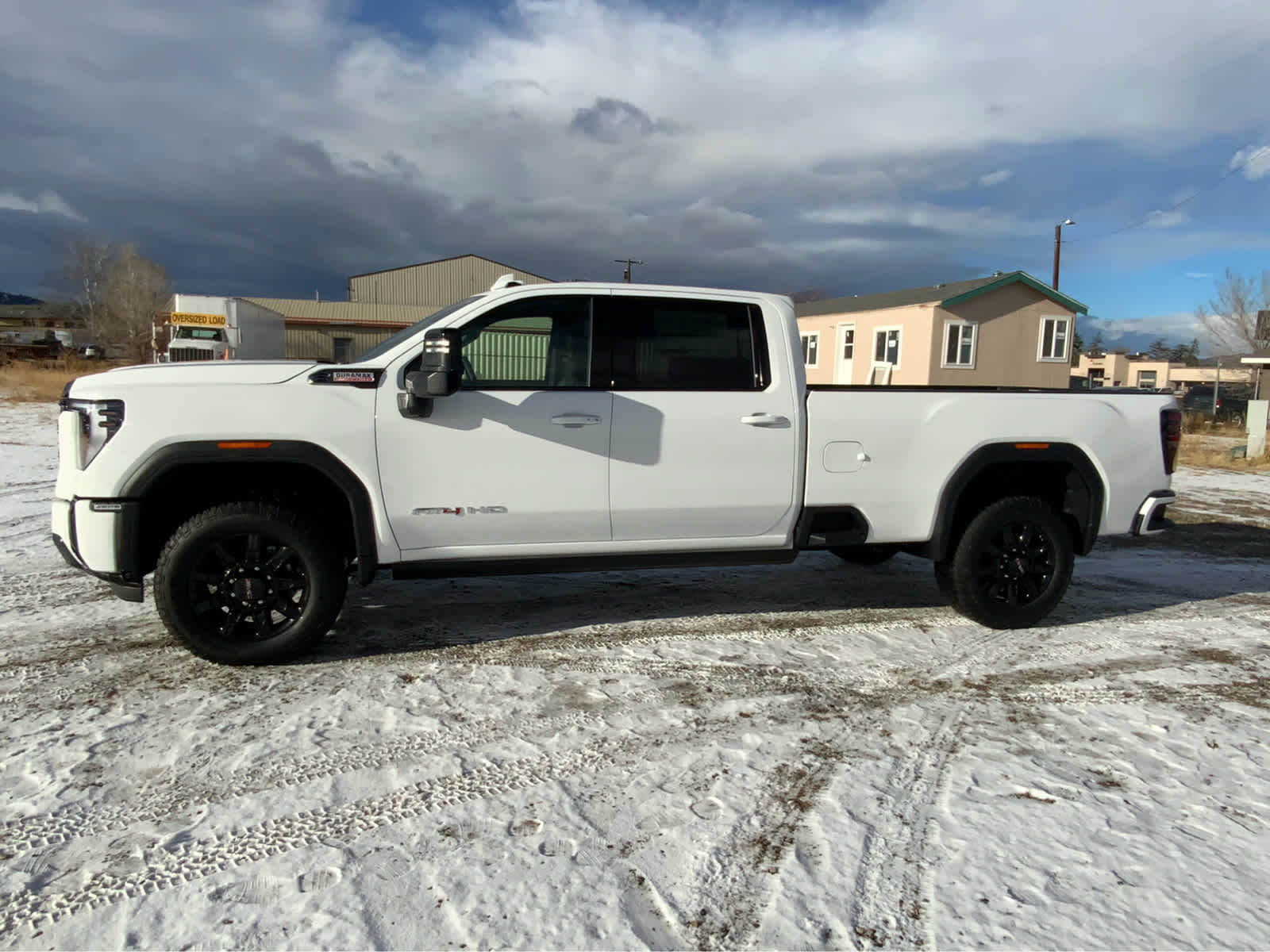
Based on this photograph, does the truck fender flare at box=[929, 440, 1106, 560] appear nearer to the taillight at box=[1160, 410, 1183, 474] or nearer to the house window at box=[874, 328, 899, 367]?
the taillight at box=[1160, 410, 1183, 474]

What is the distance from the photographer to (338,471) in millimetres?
4117

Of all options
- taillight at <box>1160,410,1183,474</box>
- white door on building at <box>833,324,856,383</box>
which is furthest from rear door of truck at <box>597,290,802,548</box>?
white door on building at <box>833,324,856,383</box>

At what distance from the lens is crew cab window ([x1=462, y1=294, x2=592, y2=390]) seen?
4.33 m

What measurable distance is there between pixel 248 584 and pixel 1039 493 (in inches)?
185

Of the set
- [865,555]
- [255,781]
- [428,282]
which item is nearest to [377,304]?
[428,282]

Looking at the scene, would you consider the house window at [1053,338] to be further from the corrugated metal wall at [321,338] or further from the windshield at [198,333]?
the corrugated metal wall at [321,338]

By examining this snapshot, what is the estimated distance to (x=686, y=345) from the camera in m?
4.65

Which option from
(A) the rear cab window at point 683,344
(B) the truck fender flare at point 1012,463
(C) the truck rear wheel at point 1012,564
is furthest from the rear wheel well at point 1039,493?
(A) the rear cab window at point 683,344

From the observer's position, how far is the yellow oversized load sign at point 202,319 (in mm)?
29266

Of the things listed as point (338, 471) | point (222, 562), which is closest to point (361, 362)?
point (338, 471)

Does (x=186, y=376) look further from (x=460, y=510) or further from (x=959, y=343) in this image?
(x=959, y=343)

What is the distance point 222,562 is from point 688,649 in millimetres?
2431

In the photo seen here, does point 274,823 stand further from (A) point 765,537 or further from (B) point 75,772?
(A) point 765,537

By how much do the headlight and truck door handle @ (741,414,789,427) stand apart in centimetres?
307
